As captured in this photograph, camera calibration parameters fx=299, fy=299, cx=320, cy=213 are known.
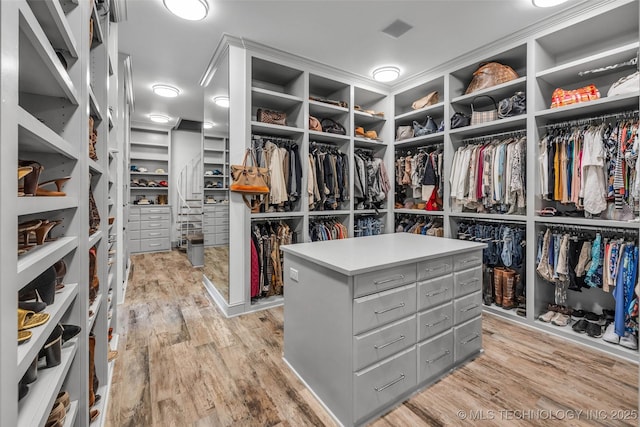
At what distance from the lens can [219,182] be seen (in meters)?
3.91

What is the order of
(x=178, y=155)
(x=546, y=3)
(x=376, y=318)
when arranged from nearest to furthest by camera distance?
(x=376, y=318)
(x=546, y=3)
(x=178, y=155)

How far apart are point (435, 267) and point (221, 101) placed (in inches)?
107

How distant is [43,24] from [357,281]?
61.8 inches

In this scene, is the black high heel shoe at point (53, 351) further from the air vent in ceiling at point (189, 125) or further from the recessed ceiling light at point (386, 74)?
the air vent in ceiling at point (189, 125)

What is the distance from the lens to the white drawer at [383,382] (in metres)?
1.53

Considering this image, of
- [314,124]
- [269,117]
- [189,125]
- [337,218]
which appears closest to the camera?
[269,117]

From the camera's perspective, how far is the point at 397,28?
2.77m

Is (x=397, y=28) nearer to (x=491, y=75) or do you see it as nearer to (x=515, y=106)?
(x=491, y=75)

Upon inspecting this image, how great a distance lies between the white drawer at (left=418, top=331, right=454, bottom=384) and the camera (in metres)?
1.80

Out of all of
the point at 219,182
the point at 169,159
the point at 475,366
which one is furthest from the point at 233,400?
the point at 169,159

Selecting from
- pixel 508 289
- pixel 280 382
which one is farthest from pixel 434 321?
pixel 508 289

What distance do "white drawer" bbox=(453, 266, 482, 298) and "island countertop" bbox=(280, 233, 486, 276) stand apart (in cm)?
17

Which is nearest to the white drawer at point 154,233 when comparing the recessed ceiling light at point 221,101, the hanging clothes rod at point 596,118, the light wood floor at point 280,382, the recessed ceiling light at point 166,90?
the recessed ceiling light at point 166,90

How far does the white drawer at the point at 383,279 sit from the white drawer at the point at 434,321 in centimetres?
27
